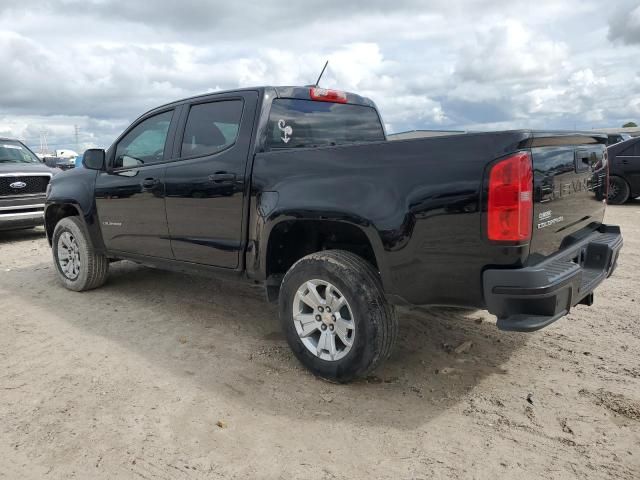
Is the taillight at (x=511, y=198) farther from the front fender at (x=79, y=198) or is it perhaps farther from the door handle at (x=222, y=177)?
the front fender at (x=79, y=198)

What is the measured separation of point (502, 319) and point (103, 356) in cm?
281

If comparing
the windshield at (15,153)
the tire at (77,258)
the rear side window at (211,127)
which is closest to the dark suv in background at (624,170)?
the rear side window at (211,127)

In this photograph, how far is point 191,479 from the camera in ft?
7.97

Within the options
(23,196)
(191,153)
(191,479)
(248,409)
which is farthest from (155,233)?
(23,196)

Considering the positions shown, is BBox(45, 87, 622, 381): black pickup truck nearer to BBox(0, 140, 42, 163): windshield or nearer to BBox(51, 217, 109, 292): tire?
BBox(51, 217, 109, 292): tire

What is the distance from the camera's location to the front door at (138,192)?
451 cm

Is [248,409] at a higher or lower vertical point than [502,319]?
lower

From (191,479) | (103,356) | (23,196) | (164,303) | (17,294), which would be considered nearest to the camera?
(191,479)

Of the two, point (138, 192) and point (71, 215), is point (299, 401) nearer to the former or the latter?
point (138, 192)

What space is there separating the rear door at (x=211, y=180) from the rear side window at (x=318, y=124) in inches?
8.4

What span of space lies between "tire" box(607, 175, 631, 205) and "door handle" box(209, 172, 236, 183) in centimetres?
1032

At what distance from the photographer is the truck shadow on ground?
3.12 metres

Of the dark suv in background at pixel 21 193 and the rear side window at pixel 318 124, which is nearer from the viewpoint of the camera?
the rear side window at pixel 318 124

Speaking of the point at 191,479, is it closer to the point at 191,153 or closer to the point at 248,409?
the point at 248,409
